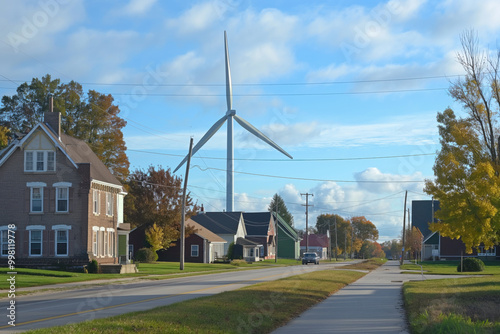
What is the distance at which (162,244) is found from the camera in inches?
2422

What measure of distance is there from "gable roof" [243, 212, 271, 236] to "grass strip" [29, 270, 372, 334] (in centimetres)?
7642

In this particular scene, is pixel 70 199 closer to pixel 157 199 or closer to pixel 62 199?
pixel 62 199

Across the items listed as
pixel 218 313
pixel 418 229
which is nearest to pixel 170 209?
pixel 218 313

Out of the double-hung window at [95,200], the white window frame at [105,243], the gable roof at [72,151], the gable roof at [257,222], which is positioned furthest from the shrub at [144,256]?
the gable roof at [257,222]

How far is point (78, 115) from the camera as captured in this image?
62.4m

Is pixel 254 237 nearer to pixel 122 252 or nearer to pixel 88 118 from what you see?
pixel 88 118

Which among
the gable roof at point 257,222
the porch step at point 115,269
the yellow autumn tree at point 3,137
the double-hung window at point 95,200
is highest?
the yellow autumn tree at point 3,137

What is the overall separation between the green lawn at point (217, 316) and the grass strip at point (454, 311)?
3461 mm

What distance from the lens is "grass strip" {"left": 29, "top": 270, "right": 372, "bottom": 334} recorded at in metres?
12.1

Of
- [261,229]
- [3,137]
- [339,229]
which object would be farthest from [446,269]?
[339,229]

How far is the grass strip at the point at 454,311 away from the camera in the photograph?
1233 cm

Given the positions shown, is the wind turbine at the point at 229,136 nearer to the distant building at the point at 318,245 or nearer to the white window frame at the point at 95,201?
the white window frame at the point at 95,201

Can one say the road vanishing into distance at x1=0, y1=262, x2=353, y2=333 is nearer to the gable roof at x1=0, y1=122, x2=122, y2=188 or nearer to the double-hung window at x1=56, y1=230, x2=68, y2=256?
the double-hung window at x1=56, y1=230, x2=68, y2=256

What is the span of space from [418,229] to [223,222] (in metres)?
38.4
